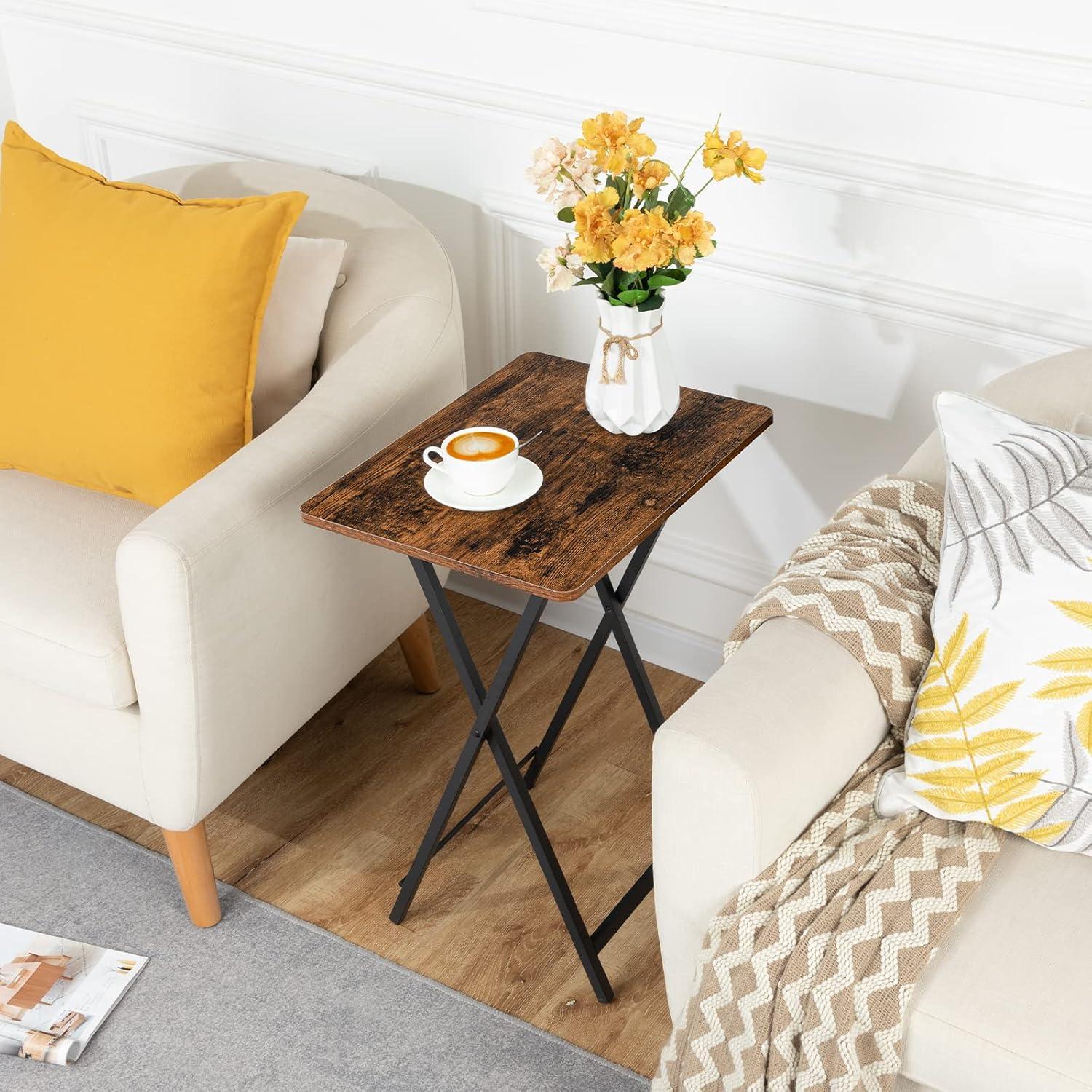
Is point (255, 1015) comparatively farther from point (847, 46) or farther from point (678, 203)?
point (847, 46)

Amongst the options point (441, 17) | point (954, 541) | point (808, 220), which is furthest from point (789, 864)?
point (441, 17)

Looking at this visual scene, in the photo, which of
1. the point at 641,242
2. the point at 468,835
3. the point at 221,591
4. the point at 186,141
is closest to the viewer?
the point at 641,242

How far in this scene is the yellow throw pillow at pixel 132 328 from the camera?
1.79 meters

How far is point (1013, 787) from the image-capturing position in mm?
1338

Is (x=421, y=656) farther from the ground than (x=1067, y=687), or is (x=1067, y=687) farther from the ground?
(x=1067, y=687)

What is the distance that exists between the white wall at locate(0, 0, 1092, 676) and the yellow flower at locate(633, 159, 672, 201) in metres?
0.40

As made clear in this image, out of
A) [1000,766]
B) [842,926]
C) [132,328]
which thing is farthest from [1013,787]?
[132,328]

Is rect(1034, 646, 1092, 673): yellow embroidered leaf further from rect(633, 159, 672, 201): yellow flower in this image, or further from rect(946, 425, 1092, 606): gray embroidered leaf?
rect(633, 159, 672, 201): yellow flower

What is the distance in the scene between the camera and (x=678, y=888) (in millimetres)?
1378

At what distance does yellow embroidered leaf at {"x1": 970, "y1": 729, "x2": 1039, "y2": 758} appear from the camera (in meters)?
1.33

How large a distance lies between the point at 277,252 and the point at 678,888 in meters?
1.03

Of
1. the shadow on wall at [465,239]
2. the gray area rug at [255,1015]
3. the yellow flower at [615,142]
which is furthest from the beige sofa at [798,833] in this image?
the shadow on wall at [465,239]

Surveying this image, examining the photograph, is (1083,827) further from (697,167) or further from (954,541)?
(697,167)

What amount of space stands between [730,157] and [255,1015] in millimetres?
1275
